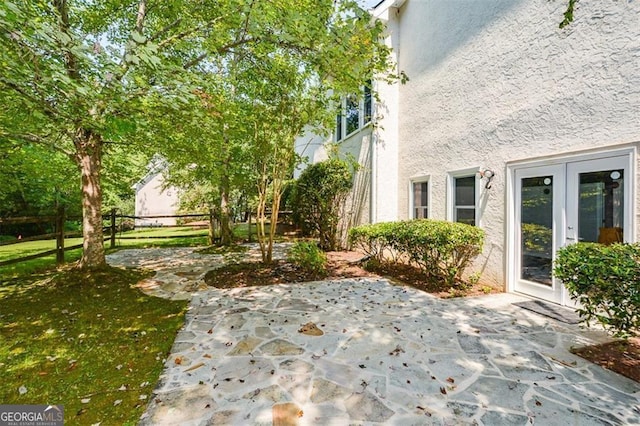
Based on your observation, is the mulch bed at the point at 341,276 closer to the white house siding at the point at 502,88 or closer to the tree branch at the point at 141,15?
the white house siding at the point at 502,88

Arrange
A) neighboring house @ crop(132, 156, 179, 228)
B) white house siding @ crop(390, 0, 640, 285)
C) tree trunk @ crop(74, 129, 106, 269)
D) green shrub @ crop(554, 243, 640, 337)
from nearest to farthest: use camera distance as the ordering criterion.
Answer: green shrub @ crop(554, 243, 640, 337) < white house siding @ crop(390, 0, 640, 285) < tree trunk @ crop(74, 129, 106, 269) < neighboring house @ crop(132, 156, 179, 228)

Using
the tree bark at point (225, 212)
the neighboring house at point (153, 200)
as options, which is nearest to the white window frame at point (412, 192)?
the tree bark at point (225, 212)

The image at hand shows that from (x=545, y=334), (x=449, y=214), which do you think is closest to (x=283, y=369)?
(x=545, y=334)

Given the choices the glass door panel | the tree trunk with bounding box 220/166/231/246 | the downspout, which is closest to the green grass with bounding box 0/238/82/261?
the tree trunk with bounding box 220/166/231/246

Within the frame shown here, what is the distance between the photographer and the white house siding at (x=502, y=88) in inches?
156

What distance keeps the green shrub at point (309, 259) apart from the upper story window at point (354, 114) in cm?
419

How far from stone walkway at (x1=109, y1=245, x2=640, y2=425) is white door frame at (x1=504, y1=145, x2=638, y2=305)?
714mm

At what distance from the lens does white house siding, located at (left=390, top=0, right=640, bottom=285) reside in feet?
13.0

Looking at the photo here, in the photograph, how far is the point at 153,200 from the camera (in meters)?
22.8

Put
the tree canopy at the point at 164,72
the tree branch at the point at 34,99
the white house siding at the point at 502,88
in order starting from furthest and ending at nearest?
the white house siding at the point at 502,88
the tree canopy at the point at 164,72
the tree branch at the point at 34,99

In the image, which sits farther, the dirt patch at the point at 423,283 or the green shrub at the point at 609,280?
the dirt patch at the point at 423,283

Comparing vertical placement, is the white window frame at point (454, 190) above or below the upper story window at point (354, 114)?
below

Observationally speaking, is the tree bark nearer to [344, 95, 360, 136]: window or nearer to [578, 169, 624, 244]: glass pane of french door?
[344, 95, 360, 136]: window

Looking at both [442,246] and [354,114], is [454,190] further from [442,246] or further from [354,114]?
[354,114]
